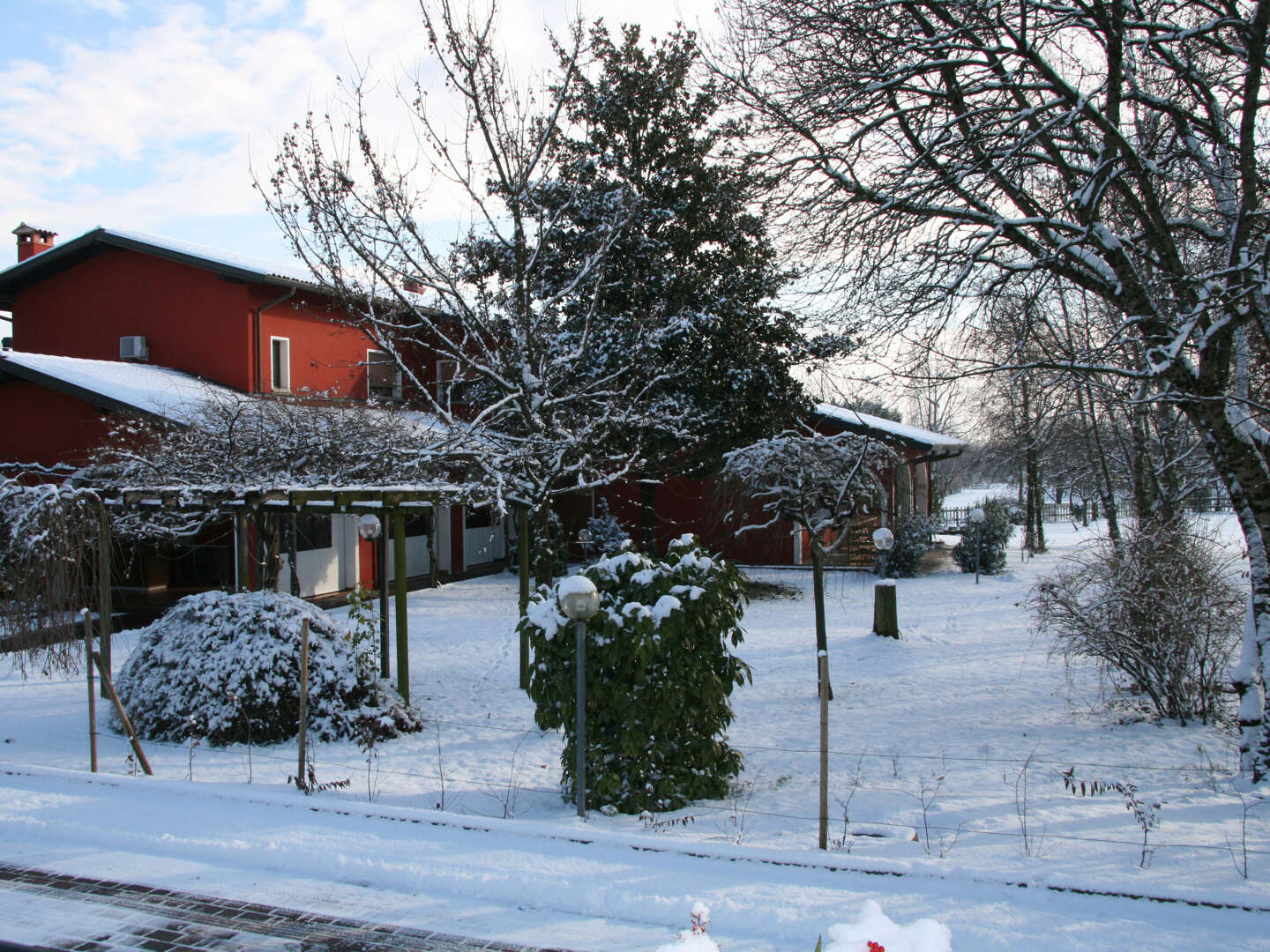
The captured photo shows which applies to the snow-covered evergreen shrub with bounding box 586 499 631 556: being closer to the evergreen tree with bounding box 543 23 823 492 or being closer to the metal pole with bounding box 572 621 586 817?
the evergreen tree with bounding box 543 23 823 492

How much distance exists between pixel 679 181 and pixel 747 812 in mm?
12626

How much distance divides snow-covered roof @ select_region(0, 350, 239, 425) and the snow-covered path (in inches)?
329

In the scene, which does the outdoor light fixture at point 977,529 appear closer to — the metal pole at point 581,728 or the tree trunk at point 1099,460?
the tree trunk at point 1099,460

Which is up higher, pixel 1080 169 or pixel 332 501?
pixel 1080 169

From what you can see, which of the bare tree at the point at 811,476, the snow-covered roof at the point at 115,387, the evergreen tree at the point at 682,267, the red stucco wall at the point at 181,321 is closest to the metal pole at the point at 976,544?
the evergreen tree at the point at 682,267

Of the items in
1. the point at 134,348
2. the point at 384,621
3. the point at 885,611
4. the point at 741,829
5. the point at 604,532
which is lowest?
the point at 741,829

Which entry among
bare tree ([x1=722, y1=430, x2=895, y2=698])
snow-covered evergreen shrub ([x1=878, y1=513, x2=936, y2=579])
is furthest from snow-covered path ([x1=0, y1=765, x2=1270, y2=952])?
snow-covered evergreen shrub ([x1=878, y1=513, x2=936, y2=579])

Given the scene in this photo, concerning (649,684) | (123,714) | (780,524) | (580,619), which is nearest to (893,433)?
(780,524)

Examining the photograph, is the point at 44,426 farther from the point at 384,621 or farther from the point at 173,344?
the point at 384,621

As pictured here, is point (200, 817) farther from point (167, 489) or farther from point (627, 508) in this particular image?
point (627, 508)

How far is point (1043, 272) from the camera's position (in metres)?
7.37

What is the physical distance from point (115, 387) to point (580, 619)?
36.9 ft

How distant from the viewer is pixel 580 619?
5.45m

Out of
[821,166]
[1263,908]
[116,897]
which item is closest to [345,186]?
[821,166]
